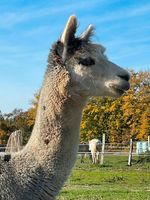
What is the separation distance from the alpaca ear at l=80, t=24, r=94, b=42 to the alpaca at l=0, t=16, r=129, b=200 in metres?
0.02

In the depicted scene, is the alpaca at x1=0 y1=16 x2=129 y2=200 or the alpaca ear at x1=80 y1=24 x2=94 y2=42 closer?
the alpaca at x1=0 y1=16 x2=129 y2=200

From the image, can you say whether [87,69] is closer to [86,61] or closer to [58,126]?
[86,61]

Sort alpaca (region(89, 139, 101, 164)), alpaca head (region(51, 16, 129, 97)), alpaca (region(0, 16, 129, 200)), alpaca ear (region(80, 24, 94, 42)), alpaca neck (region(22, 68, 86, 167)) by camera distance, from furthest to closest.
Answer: alpaca (region(89, 139, 101, 164)) → alpaca ear (region(80, 24, 94, 42)) → alpaca head (region(51, 16, 129, 97)) → alpaca neck (region(22, 68, 86, 167)) → alpaca (region(0, 16, 129, 200))

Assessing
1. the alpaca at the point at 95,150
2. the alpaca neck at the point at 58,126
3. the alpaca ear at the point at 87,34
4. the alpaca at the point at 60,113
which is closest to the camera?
the alpaca at the point at 60,113

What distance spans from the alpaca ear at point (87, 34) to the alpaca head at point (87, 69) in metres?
0.11

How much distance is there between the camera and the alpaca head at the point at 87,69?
5164 mm

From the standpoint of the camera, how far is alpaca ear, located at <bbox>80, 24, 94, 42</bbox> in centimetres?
547

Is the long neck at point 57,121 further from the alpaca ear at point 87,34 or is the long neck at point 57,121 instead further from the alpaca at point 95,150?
the alpaca at point 95,150

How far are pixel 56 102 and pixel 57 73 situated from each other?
0.30 meters

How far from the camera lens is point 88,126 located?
53.3m

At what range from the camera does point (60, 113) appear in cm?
512

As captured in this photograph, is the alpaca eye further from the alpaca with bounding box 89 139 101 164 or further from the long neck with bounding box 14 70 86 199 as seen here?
the alpaca with bounding box 89 139 101 164

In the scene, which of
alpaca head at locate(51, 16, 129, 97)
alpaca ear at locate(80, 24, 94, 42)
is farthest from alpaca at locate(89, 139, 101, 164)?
alpaca head at locate(51, 16, 129, 97)

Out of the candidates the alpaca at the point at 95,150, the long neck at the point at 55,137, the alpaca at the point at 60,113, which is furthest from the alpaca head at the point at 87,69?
the alpaca at the point at 95,150
